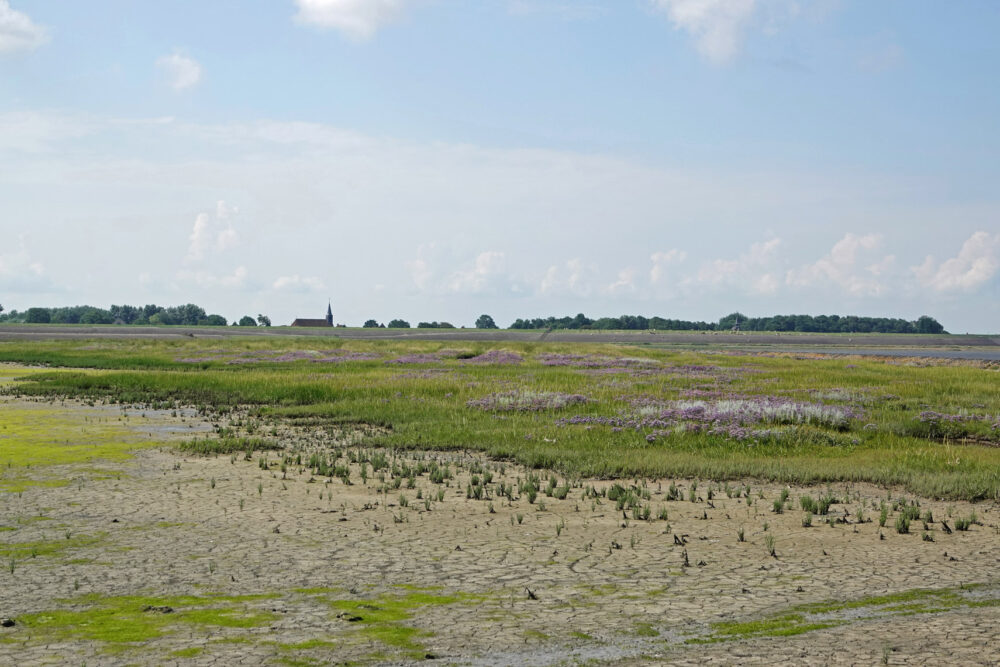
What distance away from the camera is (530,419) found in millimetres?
26703

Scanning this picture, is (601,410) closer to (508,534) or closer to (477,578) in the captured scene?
(508,534)

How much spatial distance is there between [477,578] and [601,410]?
60.6 feet

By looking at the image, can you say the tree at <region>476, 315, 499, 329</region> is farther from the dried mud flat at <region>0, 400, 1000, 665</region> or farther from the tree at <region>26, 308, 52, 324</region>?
the dried mud flat at <region>0, 400, 1000, 665</region>

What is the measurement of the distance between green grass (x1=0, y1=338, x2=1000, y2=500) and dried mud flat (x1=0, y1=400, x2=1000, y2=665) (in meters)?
2.19

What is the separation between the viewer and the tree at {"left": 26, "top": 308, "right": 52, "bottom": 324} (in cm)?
18206

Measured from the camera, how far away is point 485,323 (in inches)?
7530

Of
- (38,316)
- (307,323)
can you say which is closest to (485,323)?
(307,323)

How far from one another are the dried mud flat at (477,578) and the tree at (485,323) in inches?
6788

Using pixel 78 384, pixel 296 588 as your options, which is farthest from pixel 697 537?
pixel 78 384

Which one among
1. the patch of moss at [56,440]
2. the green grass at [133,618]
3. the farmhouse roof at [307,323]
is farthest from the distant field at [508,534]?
the farmhouse roof at [307,323]

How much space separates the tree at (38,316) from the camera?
182 m

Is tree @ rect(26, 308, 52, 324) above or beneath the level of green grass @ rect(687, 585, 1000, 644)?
above

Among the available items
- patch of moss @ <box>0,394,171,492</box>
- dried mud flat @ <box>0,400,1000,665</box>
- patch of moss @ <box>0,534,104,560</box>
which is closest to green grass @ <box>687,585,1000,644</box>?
dried mud flat @ <box>0,400,1000,665</box>

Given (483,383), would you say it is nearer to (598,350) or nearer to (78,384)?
(78,384)
